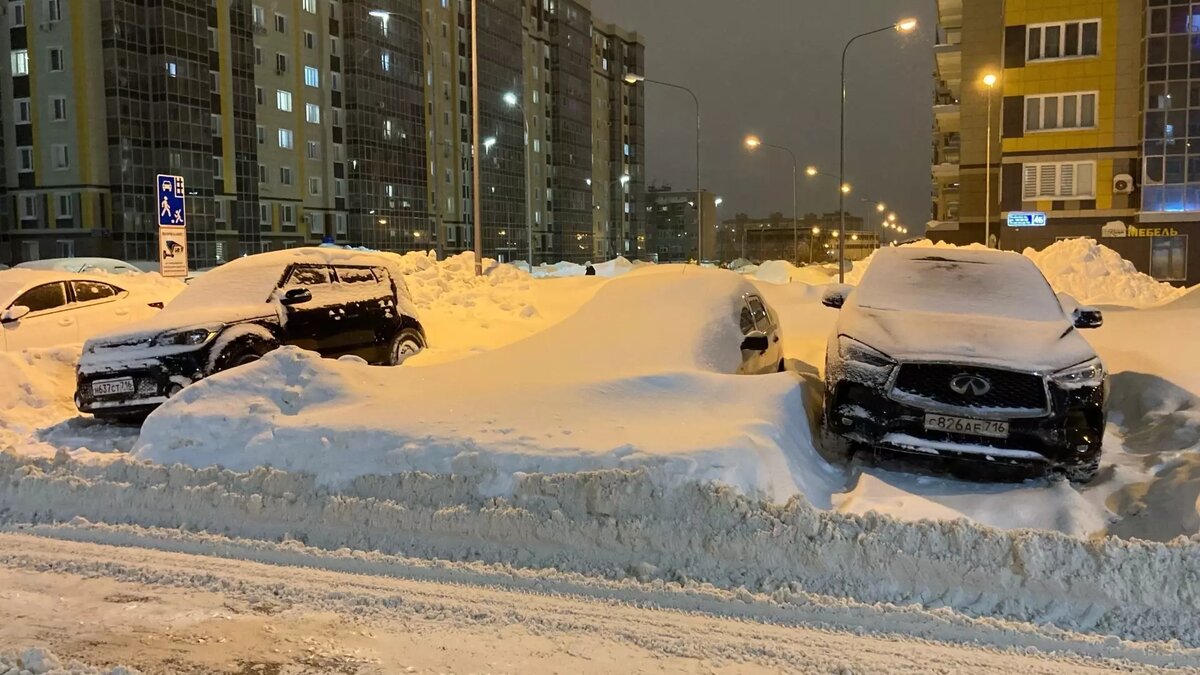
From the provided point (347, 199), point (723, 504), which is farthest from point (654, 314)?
point (347, 199)

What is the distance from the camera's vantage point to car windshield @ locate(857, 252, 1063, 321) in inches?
308

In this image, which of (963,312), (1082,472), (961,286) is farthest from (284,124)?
(1082,472)

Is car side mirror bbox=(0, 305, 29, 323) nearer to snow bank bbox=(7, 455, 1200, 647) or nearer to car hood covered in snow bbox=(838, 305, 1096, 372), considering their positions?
snow bank bbox=(7, 455, 1200, 647)

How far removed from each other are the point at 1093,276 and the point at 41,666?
25.1 meters

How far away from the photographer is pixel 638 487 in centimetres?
560

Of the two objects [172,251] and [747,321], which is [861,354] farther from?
[172,251]

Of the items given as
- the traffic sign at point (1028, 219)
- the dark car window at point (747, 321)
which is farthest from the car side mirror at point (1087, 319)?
the traffic sign at point (1028, 219)

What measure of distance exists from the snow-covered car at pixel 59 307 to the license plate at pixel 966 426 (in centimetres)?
1041

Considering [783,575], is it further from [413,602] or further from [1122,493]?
[1122,493]

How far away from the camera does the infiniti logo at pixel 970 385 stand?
21.0 feet

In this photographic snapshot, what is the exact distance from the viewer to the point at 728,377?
24.4 feet

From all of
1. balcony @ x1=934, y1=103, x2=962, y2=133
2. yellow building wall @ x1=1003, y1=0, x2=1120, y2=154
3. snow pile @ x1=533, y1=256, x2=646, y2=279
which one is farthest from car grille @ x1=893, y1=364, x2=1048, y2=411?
balcony @ x1=934, y1=103, x2=962, y2=133

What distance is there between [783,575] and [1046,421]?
8.39ft

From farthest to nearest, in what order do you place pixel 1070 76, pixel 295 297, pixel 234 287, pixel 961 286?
pixel 1070 76
pixel 234 287
pixel 295 297
pixel 961 286
